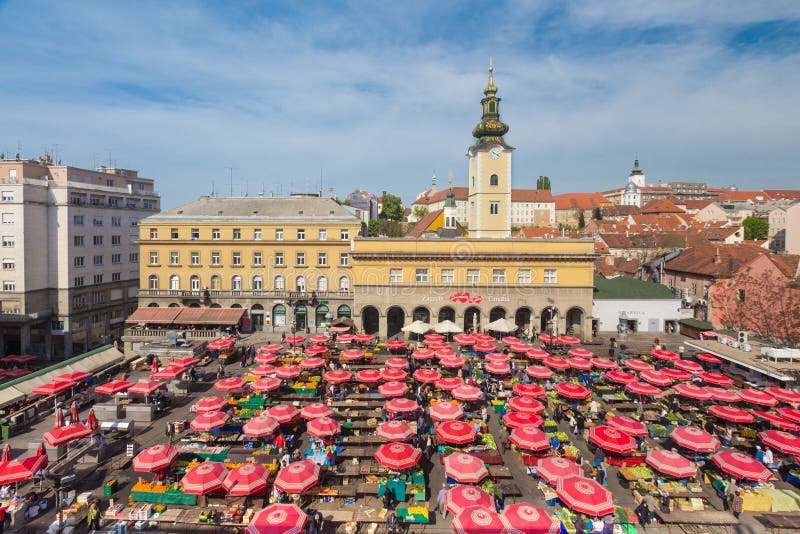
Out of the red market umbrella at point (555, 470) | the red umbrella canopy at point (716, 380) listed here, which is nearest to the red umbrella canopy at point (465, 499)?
the red market umbrella at point (555, 470)

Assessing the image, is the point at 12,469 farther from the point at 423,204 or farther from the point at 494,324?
the point at 423,204

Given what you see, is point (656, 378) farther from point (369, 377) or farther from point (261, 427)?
point (261, 427)

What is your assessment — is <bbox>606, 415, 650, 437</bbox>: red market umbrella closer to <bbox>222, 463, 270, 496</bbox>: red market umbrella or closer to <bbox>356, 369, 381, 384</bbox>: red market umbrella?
<bbox>356, 369, 381, 384</bbox>: red market umbrella

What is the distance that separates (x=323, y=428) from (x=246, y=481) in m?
4.72

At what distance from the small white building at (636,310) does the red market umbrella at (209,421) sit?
38.8 metres

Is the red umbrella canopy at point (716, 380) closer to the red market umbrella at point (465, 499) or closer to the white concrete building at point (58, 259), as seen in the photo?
the red market umbrella at point (465, 499)

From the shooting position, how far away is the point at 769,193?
167 meters

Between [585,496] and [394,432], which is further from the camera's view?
[394,432]

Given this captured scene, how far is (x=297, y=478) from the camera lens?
1644 centimetres

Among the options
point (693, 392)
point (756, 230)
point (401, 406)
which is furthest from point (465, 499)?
point (756, 230)

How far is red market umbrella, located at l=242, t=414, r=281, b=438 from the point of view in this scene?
20562 mm

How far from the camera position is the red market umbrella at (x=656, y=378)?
92.1ft

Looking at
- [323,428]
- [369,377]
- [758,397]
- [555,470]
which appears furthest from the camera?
[369,377]

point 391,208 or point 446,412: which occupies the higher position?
point 391,208
